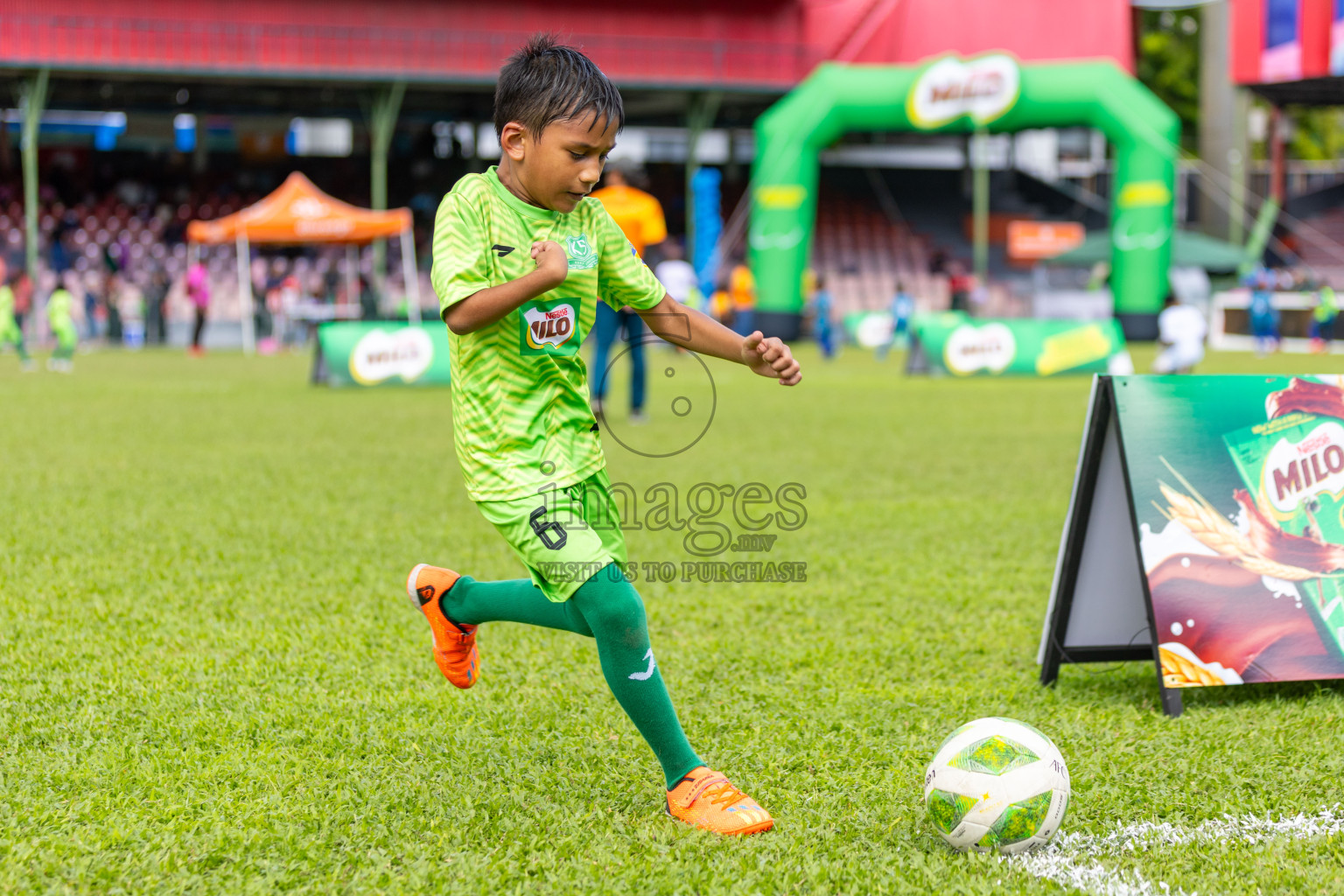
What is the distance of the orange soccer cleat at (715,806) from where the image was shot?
2.54 m

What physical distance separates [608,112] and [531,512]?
839 mm

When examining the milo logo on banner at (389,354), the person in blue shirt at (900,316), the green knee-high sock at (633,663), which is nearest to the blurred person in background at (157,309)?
the milo logo on banner at (389,354)

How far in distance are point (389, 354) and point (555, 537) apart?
39.7 feet

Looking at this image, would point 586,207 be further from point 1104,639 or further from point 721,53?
point 721,53

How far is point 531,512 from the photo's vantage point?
2.57 m

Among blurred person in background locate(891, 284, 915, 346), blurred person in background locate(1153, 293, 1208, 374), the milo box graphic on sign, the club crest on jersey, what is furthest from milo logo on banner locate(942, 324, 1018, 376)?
the club crest on jersey

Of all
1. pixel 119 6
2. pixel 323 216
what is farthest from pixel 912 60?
pixel 119 6

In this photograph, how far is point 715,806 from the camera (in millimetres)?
2566

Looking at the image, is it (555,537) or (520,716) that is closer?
(555,537)

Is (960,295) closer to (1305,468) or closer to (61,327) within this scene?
(61,327)

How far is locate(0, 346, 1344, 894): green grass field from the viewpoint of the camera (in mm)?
2406

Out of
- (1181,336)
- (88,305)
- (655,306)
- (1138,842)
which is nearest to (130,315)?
(88,305)

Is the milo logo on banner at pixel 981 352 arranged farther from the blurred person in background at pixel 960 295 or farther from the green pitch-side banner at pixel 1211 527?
the green pitch-side banner at pixel 1211 527

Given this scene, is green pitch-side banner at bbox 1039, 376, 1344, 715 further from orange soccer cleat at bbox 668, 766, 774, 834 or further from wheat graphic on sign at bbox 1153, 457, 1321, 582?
orange soccer cleat at bbox 668, 766, 774, 834
